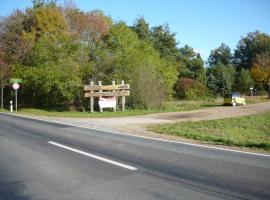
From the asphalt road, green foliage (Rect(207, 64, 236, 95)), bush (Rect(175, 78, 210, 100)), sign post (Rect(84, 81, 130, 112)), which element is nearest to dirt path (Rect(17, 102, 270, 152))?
the asphalt road

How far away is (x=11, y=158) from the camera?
30.3 feet

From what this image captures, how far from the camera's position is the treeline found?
30188mm

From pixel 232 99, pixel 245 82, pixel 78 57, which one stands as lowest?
pixel 232 99

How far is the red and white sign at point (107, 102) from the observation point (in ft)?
91.7

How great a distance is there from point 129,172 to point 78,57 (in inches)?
1039

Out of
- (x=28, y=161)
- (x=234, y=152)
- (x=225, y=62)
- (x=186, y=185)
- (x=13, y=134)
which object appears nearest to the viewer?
(x=186, y=185)

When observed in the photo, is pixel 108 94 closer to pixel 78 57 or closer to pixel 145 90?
pixel 145 90

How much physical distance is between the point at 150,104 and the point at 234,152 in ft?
66.6

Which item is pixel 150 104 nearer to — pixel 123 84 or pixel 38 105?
pixel 123 84

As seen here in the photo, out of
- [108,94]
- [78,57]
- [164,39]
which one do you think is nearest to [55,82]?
[78,57]

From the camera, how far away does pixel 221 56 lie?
9669 centimetres

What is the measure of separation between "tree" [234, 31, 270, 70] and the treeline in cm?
3474

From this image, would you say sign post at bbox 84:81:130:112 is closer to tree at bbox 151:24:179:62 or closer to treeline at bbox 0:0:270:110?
treeline at bbox 0:0:270:110

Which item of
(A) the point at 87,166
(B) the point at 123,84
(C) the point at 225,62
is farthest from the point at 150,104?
(C) the point at 225,62
